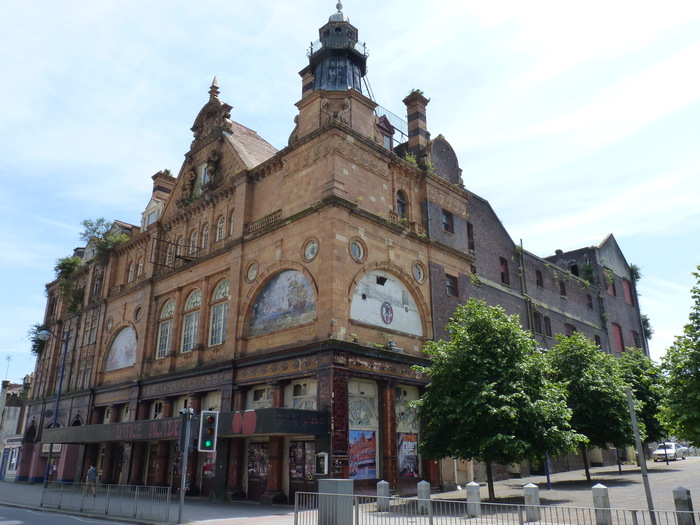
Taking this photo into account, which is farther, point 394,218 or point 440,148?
point 440,148

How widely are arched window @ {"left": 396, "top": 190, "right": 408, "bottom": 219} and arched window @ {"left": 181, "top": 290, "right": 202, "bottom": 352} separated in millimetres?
11724

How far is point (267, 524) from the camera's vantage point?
15.3m

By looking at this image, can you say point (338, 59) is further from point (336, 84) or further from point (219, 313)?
point (219, 313)

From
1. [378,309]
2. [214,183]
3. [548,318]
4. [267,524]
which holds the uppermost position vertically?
[214,183]

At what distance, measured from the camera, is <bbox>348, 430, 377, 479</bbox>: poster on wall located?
21031 millimetres

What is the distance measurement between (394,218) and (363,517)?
54.1 feet

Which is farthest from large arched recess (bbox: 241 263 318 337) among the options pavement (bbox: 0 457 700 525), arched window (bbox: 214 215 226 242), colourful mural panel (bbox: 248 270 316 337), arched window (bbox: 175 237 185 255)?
arched window (bbox: 175 237 185 255)

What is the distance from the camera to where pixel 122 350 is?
118 feet

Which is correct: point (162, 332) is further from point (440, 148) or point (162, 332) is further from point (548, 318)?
point (548, 318)

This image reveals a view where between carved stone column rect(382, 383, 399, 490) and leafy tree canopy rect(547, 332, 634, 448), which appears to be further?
leafy tree canopy rect(547, 332, 634, 448)

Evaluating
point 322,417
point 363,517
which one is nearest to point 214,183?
point 322,417

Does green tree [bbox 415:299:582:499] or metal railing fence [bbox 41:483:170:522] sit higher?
green tree [bbox 415:299:582:499]

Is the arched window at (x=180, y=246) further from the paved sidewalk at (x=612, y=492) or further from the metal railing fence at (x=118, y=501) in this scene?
the paved sidewalk at (x=612, y=492)

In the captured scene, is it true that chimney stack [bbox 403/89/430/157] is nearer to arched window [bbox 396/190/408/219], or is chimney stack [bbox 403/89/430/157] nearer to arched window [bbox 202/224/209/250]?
arched window [bbox 396/190/408/219]
